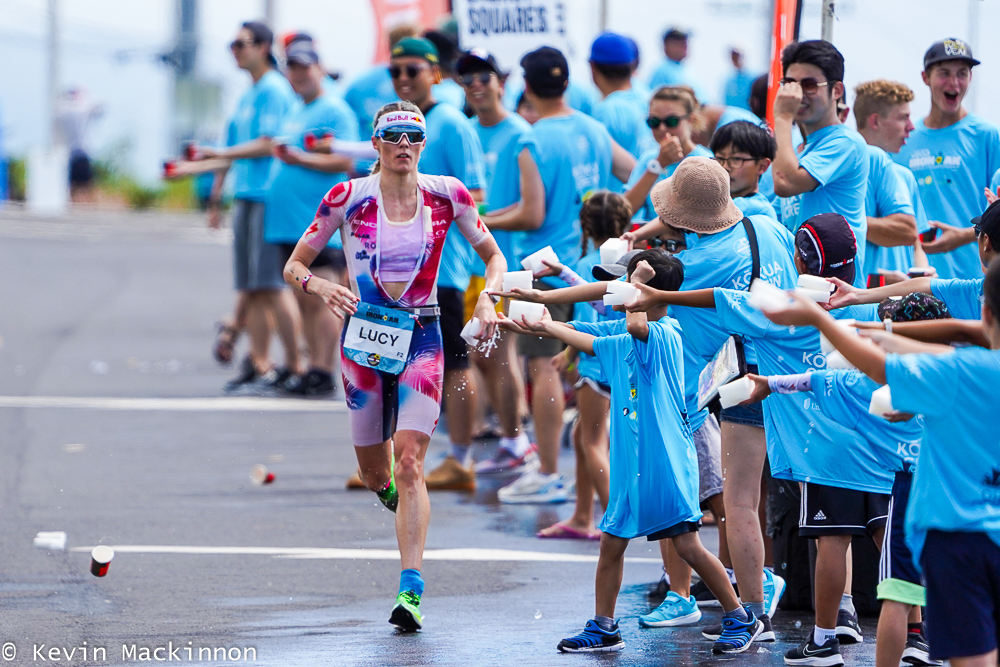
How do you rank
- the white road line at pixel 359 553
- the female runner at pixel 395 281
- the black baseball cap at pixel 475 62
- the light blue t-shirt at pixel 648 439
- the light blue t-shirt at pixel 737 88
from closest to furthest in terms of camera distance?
the light blue t-shirt at pixel 648 439, the female runner at pixel 395 281, the white road line at pixel 359 553, the black baseball cap at pixel 475 62, the light blue t-shirt at pixel 737 88

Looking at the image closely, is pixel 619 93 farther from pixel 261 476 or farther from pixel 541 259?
pixel 541 259

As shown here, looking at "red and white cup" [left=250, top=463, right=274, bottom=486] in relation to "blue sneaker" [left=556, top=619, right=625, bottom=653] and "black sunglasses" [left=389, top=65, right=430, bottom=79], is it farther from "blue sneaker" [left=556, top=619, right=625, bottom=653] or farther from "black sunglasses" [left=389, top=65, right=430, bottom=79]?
"blue sneaker" [left=556, top=619, right=625, bottom=653]

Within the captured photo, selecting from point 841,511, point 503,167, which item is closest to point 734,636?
point 841,511

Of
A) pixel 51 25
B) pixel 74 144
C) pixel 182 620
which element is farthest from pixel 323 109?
pixel 51 25

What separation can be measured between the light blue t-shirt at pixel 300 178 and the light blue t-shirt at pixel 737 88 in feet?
17.9

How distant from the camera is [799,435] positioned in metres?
5.15

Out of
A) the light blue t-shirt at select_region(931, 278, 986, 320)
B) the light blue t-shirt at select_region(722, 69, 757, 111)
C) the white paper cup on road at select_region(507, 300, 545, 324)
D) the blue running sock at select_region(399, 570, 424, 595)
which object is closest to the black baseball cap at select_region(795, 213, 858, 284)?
the light blue t-shirt at select_region(931, 278, 986, 320)

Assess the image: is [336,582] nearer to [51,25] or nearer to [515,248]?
[515,248]

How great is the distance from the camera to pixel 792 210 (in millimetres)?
6430

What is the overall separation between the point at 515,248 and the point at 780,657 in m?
4.00

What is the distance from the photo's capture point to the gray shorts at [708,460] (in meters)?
6.11

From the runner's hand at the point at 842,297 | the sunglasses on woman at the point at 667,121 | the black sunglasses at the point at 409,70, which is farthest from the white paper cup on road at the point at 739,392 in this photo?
the black sunglasses at the point at 409,70

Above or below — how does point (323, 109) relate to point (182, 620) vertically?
above

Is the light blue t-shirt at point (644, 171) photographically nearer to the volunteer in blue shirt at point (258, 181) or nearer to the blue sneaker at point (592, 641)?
the blue sneaker at point (592, 641)
